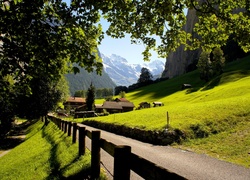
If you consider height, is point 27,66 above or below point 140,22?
below

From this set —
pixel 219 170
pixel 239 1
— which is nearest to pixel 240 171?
pixel 219 170

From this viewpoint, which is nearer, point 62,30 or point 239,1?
point 62,30

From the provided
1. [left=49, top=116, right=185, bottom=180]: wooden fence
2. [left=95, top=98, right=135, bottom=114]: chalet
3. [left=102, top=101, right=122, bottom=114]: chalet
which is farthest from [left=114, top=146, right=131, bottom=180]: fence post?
[left=102, top=101, right=122, bottom=114]: chalet

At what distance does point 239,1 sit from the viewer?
795cm

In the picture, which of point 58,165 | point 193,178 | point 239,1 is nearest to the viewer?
point 239,1

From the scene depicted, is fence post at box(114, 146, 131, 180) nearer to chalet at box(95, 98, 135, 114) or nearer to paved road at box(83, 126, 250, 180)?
paved road at box(83, 126, 250, 180)

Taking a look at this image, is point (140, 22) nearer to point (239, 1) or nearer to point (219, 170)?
point (239, 1)

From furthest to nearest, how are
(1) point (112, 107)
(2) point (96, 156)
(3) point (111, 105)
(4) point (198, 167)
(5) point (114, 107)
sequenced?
1. (3) point (111, 105)
2. (5) point (114, 107)
3. (1) point (112, 107)
4. (4) point (198, 167)
5. (2) point (96, 156)

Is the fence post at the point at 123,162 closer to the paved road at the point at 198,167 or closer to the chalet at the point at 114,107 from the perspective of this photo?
the paved road at the point at 198,167

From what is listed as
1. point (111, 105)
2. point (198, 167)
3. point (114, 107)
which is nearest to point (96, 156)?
point (198, 167)

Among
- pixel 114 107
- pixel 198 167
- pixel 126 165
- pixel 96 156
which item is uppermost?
pixel 126 165

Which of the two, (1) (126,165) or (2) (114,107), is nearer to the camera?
(1) (126,165)

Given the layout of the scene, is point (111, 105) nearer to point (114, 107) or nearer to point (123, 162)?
point (114, 107)

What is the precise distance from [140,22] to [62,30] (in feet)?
10.7
